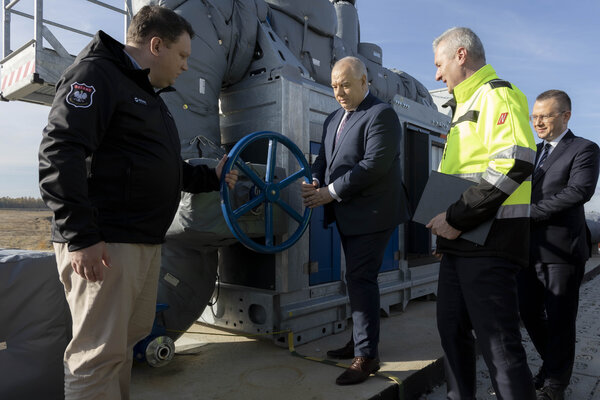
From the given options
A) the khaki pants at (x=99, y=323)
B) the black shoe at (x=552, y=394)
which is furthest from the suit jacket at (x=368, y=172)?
the khaki pants at (x=99, y=323)

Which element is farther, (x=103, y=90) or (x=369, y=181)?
(x=369, y=181)

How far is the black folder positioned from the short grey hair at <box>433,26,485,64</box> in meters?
0.48

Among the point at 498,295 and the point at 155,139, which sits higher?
the point at 155,139

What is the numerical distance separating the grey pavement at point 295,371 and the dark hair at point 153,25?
1.59m

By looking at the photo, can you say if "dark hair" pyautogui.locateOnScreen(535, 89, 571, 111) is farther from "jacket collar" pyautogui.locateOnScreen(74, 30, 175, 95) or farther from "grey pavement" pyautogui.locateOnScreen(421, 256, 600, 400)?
"jacket collar" pyautogui.locateOnScreen(74, 30, 175, 95)

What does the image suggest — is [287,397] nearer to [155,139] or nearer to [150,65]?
[155,139]

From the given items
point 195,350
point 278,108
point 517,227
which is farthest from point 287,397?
point 278,108

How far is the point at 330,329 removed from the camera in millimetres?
3146

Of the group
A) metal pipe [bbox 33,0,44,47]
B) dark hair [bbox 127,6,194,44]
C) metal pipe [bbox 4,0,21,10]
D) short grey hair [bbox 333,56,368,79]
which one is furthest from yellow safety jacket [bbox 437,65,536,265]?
metal pipe [bbox 4,0,21,10]

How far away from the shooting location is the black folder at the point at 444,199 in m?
1.60

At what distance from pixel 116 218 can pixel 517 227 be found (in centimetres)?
138

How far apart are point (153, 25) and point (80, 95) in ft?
1.33

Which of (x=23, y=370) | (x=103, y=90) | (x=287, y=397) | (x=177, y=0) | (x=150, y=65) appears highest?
(x=177, y=0)

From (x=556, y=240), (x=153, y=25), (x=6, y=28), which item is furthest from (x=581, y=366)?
(x=6, y=28)
